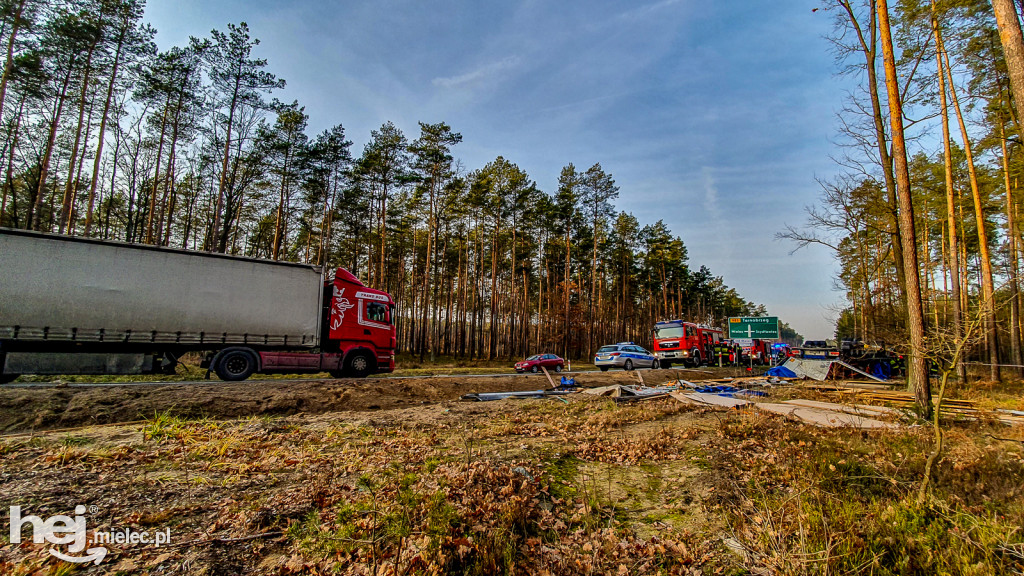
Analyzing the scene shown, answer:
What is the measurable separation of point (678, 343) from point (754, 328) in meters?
6.19

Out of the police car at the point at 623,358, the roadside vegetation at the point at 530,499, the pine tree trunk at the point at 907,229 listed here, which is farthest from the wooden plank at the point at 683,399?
the police car at the point at 623,358

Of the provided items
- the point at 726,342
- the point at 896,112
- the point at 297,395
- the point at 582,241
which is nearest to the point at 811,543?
the point at 297,395

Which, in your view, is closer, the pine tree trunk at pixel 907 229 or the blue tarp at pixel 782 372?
the pine tree trunk at pixel 907 229

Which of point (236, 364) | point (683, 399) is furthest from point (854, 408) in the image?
point (236, 364)

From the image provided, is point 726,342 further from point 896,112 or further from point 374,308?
point 374,308

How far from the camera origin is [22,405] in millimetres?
7578

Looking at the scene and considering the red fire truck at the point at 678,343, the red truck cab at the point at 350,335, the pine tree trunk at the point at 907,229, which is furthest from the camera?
the red fire truck at the point at 678,343

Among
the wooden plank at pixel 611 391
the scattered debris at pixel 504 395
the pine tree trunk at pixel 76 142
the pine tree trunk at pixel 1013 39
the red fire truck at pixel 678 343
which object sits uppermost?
the pine tree trunk at pixel 76 142

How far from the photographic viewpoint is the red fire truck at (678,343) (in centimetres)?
2636

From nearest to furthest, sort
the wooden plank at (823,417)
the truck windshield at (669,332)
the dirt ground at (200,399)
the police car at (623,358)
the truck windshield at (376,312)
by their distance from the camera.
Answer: the wooden plank at (823,417) → the dirt ground at (200,399) → the truck windshield at (376,312) → the police car at (623,358) → the truck windshield at (669,332)

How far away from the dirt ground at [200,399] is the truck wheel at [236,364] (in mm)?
1691

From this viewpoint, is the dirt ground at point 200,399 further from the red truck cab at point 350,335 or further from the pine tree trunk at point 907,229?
the pine tree trunk at point 907,229

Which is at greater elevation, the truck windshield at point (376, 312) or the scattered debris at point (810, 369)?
the truck windshield at point (376, 312)

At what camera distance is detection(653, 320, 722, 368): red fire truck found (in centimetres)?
2636
